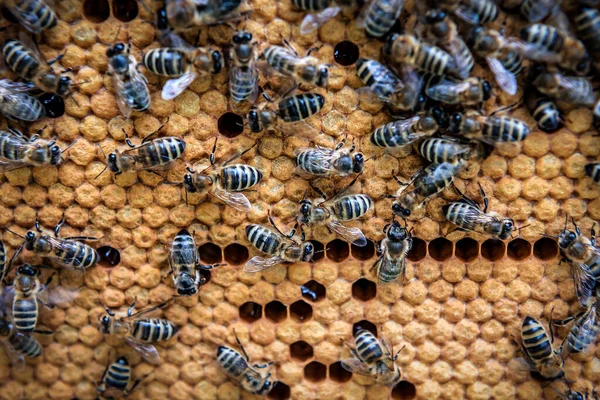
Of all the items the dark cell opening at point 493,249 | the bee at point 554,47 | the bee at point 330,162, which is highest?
the bee at point 554,47

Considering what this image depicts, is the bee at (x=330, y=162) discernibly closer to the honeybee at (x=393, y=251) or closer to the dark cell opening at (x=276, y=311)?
the honeybee at (x=393, y=251)

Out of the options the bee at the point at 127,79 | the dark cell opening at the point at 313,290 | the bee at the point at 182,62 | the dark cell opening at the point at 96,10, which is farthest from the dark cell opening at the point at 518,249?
the dark cell opening at the point at 96,10

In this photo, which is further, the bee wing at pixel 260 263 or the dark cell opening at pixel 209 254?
the dark cell opening at pixel 209 254

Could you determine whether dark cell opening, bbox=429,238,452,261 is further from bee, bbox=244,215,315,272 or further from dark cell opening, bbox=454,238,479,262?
bee, bbox=244,215,315,272

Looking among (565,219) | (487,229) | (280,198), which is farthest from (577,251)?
(280,198)

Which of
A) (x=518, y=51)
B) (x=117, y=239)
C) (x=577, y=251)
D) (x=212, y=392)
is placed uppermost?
(x=518, y=51)

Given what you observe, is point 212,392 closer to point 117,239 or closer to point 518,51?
point 117,239
